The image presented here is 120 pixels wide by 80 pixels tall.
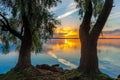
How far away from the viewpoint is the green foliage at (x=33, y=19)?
102 feet

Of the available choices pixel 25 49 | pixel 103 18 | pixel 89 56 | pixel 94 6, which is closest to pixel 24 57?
pixel 25 49

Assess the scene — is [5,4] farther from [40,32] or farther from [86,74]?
[86,74]

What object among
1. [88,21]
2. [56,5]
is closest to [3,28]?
[56,5]

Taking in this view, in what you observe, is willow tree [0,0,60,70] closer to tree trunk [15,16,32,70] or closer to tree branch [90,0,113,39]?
tree trunk [15,16,32,70]

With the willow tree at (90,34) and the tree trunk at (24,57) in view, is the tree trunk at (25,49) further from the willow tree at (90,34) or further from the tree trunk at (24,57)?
the willow tree at (90,34)

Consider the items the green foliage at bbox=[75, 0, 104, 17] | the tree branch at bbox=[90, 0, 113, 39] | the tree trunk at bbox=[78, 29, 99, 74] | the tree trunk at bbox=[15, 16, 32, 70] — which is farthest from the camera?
the tree trunk at bbox=[15, 16, 32, 70]

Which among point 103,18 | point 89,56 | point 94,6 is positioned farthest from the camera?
point 94,6

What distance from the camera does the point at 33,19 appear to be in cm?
3234

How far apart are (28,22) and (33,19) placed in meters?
0.56

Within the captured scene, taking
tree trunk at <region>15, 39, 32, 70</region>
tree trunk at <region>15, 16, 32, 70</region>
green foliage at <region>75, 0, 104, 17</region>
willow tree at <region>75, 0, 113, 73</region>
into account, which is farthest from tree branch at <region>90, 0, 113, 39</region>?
tree trunk at <region>15, 39, 32, 70</region>

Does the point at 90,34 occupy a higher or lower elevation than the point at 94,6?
lower

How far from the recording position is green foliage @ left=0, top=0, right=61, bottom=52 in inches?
1228

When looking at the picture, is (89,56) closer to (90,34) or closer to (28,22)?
(90,34)

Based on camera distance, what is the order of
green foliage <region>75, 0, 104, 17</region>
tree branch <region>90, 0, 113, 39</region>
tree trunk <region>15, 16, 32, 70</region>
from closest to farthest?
tree branch <region>90, 0, 113, 39</region> → green foliage <region>75, 0, 104, 17</region> → tree trunk <region>15, 16, 32, 70</region>
